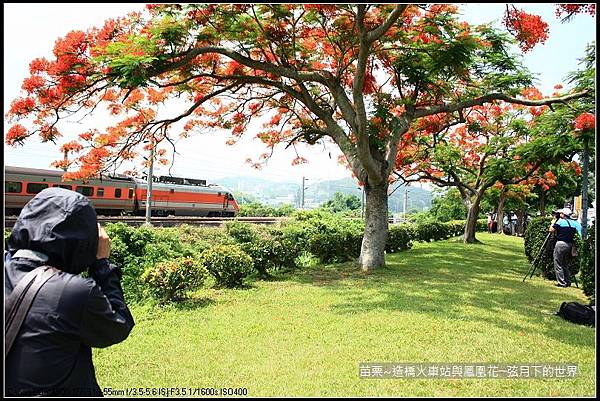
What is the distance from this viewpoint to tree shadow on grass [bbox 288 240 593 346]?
19.6ft

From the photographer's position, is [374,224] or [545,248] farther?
[374,224]

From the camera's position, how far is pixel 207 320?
5.76m

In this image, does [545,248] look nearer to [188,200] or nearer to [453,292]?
[453,292]

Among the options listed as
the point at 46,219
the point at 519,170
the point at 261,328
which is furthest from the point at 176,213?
the point at 46,219

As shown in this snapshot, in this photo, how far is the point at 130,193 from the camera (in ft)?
79.3

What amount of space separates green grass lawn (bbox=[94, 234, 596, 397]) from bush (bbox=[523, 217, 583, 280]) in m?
1.63

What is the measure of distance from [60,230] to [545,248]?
10184 millimetres

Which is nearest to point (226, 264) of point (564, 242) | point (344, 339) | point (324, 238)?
point (344, 339)

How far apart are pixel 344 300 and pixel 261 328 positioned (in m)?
1.98

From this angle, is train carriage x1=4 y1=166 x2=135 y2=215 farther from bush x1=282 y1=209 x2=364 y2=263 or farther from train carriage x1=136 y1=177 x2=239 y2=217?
bush x1=282 y1=209 x2=364 y2=263

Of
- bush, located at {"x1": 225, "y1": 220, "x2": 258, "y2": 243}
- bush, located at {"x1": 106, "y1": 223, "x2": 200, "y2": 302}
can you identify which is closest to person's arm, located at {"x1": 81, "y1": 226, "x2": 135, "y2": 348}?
bush, located at {"x1": 106, "y1": 223, "x2": 200, "y2": 302}

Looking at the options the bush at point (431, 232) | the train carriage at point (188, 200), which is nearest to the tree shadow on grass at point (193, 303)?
the bush at point (431, 232)

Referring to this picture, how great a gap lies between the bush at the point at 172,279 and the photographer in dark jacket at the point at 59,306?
183 inches

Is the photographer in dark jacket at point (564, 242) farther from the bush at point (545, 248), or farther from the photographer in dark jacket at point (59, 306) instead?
the photographer in dark jacket at point (59, 306)
